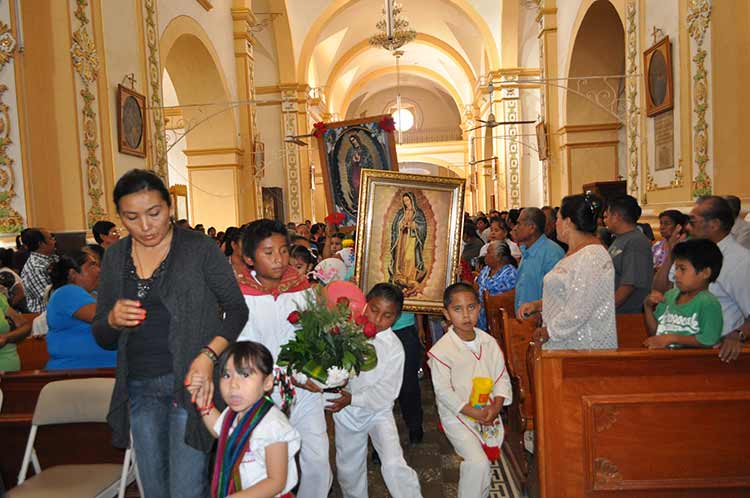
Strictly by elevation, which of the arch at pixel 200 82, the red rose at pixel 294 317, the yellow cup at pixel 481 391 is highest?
the arch at pixel 200 82

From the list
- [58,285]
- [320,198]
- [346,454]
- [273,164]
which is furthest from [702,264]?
[320,198]

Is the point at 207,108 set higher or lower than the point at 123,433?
higher

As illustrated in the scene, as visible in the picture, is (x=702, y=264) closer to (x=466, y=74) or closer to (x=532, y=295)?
(x=532, y=295)

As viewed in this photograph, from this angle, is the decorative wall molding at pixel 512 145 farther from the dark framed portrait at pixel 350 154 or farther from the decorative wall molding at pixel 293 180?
the dark framed portrait at pixel 350 154

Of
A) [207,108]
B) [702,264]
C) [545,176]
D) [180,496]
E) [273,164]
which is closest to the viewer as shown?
[180,496]

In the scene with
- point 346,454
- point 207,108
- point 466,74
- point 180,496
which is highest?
point 466,74

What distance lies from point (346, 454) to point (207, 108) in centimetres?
1041

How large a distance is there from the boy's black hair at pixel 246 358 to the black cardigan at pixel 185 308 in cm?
11

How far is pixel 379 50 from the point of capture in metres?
27.1

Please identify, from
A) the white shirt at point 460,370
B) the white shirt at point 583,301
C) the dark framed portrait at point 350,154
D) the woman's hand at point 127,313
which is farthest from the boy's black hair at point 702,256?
the dark framed portrait at point 350,154

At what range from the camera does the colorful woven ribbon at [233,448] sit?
85.4 inches

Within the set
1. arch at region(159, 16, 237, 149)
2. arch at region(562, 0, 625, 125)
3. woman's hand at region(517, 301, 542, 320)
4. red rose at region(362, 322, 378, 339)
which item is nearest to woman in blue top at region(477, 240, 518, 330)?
woman's hand at region(517, 301, 542, 320)

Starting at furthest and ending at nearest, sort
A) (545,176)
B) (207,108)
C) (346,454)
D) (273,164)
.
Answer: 1. (273,164)
2. (545,176)
3. (207,108)
4. (346,454)

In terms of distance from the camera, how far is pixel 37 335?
173 inches
